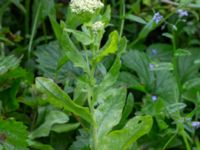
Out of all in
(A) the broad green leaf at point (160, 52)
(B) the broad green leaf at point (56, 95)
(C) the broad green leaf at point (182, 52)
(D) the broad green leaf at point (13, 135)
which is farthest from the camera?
(A) the broad green leaf at point (160, 52)

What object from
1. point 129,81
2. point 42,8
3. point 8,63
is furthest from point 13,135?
point 42,8

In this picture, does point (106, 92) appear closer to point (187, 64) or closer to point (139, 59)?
point (139, 59)

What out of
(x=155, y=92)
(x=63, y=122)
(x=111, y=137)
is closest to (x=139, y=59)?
→ (x=155, y=92)

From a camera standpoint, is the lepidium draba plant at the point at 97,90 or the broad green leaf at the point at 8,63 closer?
the lepidium draba plant at the point at 97,90

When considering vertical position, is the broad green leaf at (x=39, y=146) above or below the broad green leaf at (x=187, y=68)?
below

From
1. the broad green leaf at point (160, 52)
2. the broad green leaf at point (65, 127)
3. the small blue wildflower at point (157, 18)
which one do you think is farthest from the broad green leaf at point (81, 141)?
the broad green leaf at point (160, 52)

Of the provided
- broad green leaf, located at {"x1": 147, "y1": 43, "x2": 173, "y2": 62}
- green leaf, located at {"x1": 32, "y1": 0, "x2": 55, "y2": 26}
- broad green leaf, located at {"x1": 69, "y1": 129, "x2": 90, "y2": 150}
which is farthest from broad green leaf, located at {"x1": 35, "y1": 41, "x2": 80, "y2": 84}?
broad green leaf, located at {"x1": 147, "y1": 43, "x2": 173, "y2": 62}

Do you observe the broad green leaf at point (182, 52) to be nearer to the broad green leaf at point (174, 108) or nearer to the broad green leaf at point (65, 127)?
the broad green leaf at point (174, 108)
